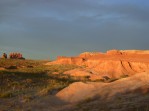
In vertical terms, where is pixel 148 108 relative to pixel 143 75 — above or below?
below

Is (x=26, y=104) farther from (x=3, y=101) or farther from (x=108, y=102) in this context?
(x=108, y=102)

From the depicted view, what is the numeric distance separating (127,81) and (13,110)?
A: 5550 mm

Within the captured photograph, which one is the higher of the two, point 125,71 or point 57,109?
point 125,71

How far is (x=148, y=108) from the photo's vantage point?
12.0 metres

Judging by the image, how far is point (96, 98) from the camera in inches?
611

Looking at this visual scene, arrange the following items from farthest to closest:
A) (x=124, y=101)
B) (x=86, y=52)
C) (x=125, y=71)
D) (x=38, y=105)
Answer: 1. (x=86, y=52)
2. (x=125, y=71)
3. (x=38, y=105)
4. (x=124, y=101)

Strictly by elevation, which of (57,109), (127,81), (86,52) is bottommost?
(57,109)

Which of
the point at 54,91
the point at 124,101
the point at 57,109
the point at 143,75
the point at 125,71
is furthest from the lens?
the point at 125,71

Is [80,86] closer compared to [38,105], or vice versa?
[38,105]

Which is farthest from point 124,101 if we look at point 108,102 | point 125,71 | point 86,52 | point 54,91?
point 86,52

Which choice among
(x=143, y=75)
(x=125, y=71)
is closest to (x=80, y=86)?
(x=143, y=75)

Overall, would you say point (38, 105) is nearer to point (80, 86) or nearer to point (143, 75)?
point (80, 86)

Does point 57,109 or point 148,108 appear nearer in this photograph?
point 148,108

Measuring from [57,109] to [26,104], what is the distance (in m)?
2.39
